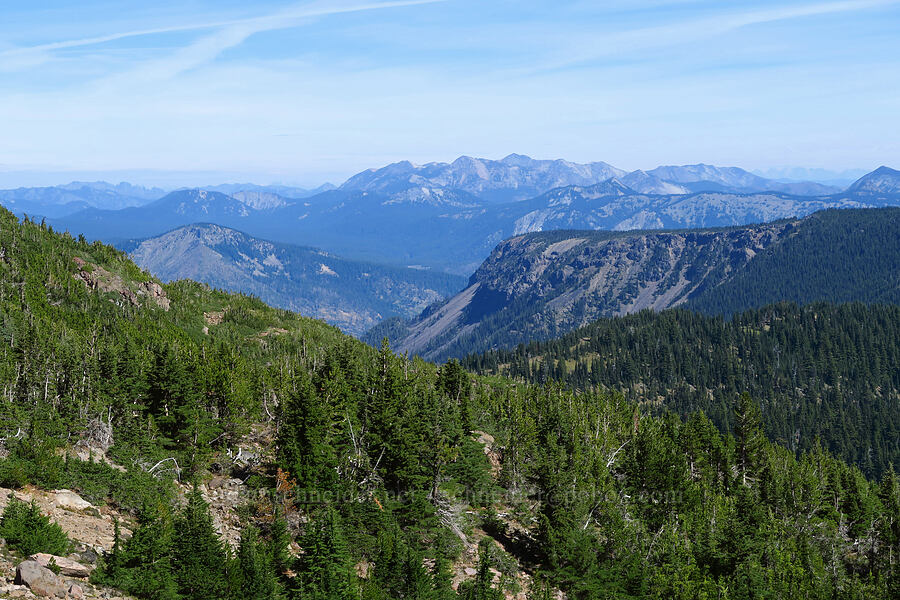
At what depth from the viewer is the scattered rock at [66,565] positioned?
3284 cm

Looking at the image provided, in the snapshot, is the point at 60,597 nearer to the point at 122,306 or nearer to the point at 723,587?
the point at 723,587

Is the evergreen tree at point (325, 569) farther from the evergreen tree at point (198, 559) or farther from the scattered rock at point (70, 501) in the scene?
the scattered rock at point (70, 501)

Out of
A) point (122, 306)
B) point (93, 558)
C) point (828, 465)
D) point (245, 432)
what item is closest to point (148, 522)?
point (93, 558)

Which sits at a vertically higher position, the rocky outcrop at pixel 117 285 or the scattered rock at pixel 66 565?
the rocky outcrop at pixel 117 285

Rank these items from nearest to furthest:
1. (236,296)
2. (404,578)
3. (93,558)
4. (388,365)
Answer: (93,558) → (404,578) → (388,365) → (236,296)

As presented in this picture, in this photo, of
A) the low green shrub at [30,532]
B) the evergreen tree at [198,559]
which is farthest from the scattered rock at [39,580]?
the evergreen tree at [198,559]

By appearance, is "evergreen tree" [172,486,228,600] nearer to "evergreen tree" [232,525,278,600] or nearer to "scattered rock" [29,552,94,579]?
"evergreen tree" [232,525,278,600]

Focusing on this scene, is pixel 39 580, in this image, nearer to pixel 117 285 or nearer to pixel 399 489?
pixel 399 489

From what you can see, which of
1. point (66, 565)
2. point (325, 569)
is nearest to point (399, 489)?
point (325, 569)

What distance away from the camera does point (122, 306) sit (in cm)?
12888

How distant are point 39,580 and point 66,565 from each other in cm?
316

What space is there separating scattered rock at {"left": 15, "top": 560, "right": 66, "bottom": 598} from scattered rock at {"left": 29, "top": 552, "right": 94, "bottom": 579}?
123cm

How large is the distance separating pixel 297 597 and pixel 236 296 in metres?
156

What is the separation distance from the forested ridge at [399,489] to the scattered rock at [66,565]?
131 cm
